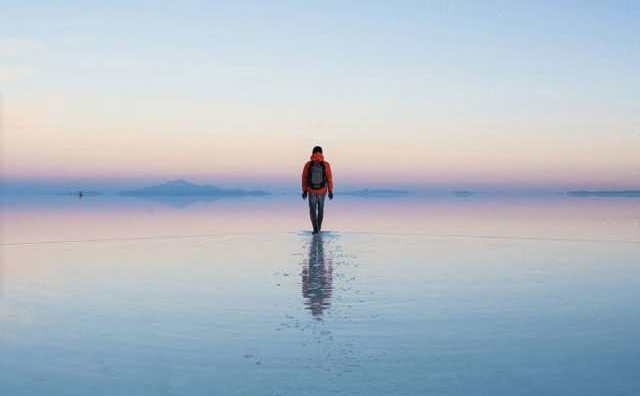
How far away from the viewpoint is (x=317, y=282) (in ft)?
36.0

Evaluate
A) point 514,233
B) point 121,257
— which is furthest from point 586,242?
point 121,257

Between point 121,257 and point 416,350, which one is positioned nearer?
point 416,350

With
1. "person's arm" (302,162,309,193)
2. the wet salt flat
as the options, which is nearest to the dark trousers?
"person's arm" (302,162,309,193)

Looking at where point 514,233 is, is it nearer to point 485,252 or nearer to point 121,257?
point 485,252

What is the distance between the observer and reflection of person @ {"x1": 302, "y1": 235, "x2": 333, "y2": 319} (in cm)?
878

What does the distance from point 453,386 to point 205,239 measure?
16.7 meters

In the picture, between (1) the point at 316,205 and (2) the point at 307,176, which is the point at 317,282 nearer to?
(1) the point at 316,205

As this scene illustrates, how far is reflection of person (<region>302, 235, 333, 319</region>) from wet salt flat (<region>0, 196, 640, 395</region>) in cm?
5

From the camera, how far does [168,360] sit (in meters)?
6.06

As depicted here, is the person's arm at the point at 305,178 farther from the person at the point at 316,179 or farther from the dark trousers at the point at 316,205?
the dark trousers at the point at 316,205

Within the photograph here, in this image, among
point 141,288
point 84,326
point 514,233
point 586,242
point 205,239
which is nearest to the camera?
point 84,326

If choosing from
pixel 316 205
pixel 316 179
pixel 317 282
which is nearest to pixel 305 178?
pixel 316 179

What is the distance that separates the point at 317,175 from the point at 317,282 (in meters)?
11.4

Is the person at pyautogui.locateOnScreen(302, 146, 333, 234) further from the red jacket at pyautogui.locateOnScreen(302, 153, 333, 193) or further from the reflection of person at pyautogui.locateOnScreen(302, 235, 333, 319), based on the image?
the reflection of person at pyautogui.locateOnScreen(302, 235, 333, 319)
